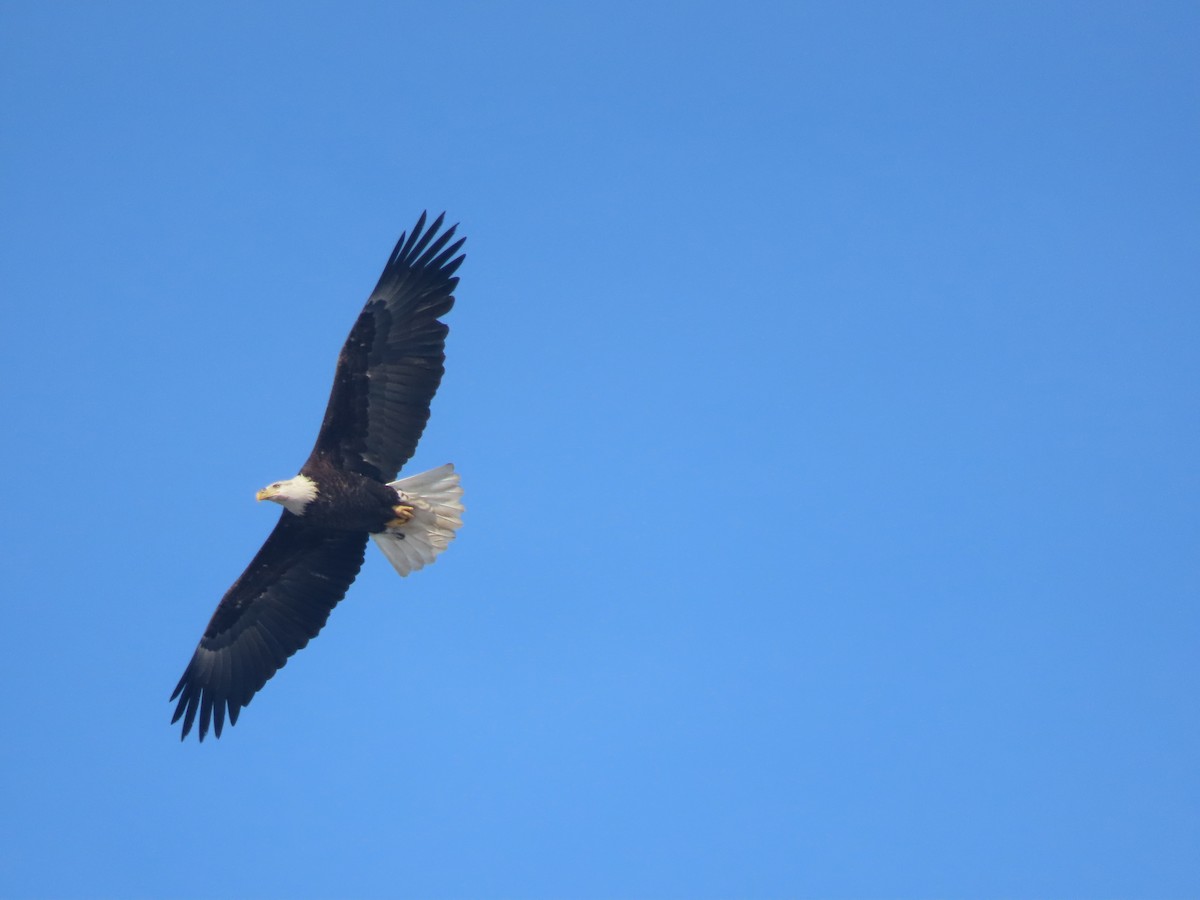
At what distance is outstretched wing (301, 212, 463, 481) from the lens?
11.3 metres

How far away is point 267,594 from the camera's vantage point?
479 inches

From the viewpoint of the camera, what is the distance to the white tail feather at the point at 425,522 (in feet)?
38.3

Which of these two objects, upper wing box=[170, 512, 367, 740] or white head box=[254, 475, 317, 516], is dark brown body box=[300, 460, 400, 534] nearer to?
white head box=[254, 475, 317, 516]

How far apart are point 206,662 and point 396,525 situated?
6.50 ft

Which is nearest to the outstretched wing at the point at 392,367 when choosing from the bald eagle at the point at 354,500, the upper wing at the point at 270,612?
the bald eagle at the point at 354,500

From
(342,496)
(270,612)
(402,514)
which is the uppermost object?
(402,514)

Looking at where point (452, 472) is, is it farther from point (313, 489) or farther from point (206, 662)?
point (206, 662)

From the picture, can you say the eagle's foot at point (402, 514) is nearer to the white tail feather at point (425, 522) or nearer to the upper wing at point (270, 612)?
the white tail feather at point (425, 522)

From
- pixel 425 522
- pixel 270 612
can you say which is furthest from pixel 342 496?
pixel 270 612

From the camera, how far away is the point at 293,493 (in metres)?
11.3

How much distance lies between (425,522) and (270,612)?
1453 mm

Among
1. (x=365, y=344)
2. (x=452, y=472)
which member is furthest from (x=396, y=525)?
(x=365, y=344)

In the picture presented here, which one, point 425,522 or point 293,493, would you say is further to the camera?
point 425,522

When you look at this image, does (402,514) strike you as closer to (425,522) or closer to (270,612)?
(425,522)
